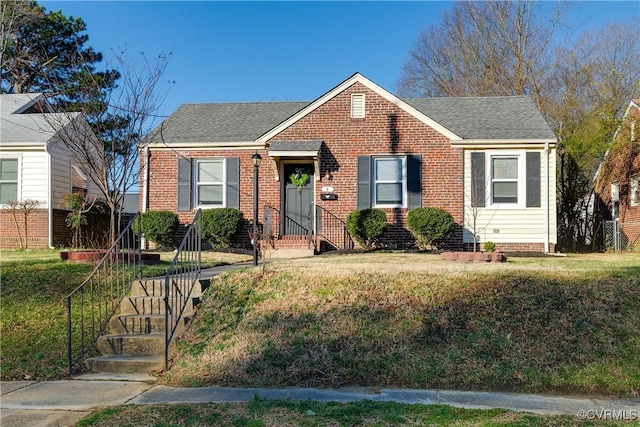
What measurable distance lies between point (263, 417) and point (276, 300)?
275 centimetres

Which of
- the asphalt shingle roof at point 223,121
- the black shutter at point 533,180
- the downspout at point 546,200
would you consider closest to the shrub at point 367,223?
the asphalt shingle roof at point 223,121

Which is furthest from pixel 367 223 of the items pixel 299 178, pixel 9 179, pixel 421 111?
pixel 9 179

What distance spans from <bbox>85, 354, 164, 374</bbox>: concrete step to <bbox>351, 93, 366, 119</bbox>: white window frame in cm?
1050

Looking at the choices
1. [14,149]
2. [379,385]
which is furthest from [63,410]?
[14,149]

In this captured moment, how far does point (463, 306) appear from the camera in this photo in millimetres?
6520

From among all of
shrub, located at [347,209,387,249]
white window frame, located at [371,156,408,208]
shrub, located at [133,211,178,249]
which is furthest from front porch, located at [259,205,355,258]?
shrub, located at [133,211,178,249]

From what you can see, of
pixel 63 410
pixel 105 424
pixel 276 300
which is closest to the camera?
pixel 105 424

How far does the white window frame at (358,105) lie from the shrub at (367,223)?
273 centimetres

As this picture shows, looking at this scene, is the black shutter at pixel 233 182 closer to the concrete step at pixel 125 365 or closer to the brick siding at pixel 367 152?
the brick siding at pixel 367 152

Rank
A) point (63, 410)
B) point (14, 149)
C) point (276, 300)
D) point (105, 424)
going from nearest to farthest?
point (105, 424), point (63, 410), point (276, 300), point (14, 149)

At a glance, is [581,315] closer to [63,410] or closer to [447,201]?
[63,410]

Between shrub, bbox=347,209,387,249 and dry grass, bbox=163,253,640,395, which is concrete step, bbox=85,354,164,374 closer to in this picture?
dry grass, bbox=163,253,640,395

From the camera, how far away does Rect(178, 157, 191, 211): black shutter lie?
15.7 meters

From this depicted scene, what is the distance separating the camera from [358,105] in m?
15.1
